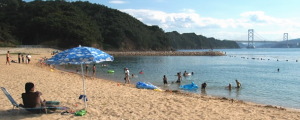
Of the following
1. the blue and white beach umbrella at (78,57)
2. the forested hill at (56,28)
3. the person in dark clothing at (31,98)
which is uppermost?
the forested hill at (56,28)

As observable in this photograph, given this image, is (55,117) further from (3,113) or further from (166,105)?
(166,105)

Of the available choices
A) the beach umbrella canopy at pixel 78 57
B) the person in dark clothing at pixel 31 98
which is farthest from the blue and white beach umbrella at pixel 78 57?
the person in dark clothing at pixel 31 98

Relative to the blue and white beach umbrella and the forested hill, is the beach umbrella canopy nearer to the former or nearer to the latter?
the blue and white beach umbrella

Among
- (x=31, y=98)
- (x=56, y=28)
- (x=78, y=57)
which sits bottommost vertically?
(x=31, y=98)

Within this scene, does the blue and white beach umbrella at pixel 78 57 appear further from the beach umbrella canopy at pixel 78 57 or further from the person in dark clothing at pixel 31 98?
the person in dark clothing at pixel 31 98

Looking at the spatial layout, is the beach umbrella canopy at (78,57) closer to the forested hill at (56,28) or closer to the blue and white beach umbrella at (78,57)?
the blue and white beach umbrella at (78,57)

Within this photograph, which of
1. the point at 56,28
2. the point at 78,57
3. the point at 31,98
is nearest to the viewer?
the point at 78,57

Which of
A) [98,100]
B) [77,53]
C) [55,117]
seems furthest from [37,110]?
[98,100]

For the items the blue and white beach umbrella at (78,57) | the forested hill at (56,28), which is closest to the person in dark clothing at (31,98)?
the blue and white beach umbrella at (78,57)

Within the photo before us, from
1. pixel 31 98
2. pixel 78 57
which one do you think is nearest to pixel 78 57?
pixel 78 57

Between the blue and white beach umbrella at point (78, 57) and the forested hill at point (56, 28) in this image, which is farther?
the forested hill at point (56, 28)

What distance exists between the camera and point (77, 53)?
27.1 ft

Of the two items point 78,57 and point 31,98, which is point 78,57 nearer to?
point 78,57

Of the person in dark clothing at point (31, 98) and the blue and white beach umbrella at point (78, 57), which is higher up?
the blue and white beach umbrella at point (78, 57)
